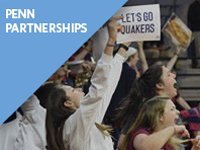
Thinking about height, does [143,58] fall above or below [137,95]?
above

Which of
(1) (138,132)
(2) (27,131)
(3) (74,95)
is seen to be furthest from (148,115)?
(2) (27,131)

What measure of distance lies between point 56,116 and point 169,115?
69 centimetres

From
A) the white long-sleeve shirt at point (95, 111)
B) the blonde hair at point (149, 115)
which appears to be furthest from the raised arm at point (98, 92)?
the blonde hair at point (149, 115)

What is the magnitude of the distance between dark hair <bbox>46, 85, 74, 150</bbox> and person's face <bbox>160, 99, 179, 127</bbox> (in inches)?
22.7

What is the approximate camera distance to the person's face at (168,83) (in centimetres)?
521

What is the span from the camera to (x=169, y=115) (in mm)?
5180

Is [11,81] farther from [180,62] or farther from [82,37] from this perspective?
[180,62]

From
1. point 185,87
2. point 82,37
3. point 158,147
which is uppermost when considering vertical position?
point 82,37

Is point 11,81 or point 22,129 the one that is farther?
point 22,129

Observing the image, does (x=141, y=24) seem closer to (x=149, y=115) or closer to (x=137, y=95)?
(x=137, y=95)

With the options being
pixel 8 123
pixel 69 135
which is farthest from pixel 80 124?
pixel 8 123

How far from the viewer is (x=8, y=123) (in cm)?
504

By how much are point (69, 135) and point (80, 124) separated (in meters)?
0.11

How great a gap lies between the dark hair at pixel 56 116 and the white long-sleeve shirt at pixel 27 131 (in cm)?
4
